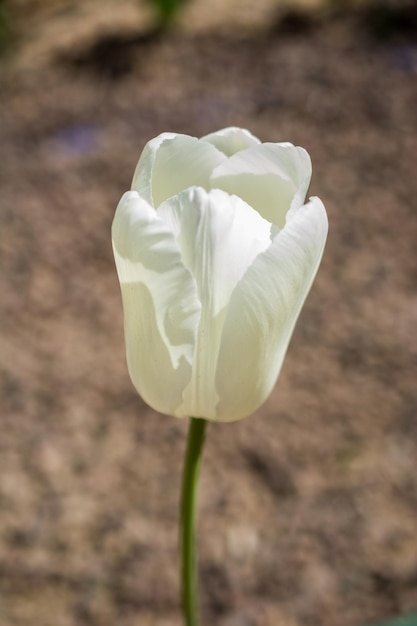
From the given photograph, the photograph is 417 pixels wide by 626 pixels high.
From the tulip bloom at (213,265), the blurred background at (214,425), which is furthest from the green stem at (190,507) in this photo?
the blurred background at (214,425)

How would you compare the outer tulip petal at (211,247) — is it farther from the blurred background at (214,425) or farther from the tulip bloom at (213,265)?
the blurred background at (214,425)

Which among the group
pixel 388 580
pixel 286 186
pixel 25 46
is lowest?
pixel 25 46

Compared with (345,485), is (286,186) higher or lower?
higher

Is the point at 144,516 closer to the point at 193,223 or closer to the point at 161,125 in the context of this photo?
the point at 193,223

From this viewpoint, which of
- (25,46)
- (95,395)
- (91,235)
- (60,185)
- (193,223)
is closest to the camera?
(193,223)

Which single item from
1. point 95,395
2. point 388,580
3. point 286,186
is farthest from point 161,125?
point 286,186

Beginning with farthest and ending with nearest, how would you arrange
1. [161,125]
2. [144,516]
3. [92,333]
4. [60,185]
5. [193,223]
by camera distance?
1. [161,125]
2. [60,185]
3. [92,333]
4. [144,516]
5. [193,223]
